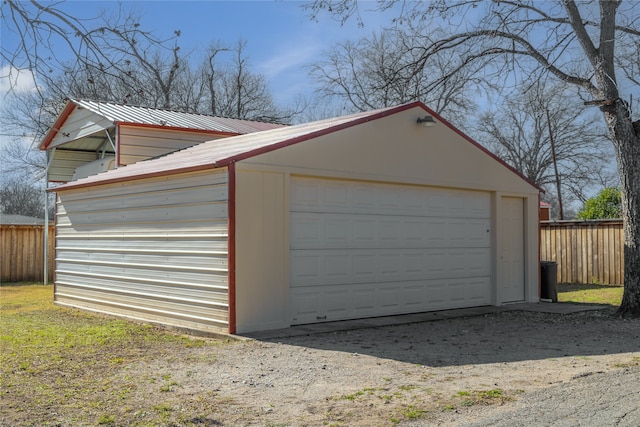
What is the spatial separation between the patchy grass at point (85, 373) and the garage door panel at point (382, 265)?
2034mm

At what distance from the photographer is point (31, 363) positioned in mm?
7598

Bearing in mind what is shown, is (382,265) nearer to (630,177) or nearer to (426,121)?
(426,121)

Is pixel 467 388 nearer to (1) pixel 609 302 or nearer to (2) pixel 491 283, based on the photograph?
(2) pixel 491 283

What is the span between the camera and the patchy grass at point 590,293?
48.1 feet

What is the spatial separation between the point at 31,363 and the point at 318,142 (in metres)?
5.23

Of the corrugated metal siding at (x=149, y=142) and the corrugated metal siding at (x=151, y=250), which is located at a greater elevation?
the corrugated metal siding at (x=149, y=142)

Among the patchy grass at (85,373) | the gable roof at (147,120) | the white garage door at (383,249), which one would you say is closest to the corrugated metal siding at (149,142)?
the gable roof at (147,120)

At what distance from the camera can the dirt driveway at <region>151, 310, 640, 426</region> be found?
18.3ft

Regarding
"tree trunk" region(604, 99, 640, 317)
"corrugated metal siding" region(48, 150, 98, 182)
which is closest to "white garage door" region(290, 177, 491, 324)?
"tree trunk" region(604, 99, 640, 317)

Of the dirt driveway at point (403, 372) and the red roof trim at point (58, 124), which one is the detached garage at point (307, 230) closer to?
the dirt driveway at point (403, 372)

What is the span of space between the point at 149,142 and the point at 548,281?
31.3 feet

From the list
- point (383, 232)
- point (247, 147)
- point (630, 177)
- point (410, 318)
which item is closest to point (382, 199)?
point (383, 232)

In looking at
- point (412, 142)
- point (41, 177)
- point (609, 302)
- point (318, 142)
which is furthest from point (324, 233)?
point (41, 177)

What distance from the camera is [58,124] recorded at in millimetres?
17469
